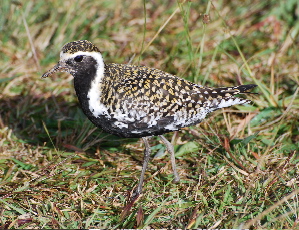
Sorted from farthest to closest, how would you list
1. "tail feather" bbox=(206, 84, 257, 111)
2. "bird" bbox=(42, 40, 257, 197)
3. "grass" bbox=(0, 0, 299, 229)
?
1. "tail feather" bbox=(206, 84, 257, 111)
2. "bird" bbox=(42, 40, 257, 197)
3. "grass" bbox=(0, 0, 299, 229)

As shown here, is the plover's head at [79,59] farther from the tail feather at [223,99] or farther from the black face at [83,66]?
the tail feather at [223,99]

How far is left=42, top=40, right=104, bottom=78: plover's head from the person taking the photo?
4340 millimetres

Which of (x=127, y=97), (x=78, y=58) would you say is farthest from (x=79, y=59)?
(x=127, y=97)

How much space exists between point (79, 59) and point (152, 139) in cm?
169

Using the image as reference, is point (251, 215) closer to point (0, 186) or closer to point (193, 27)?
point (0, 186)

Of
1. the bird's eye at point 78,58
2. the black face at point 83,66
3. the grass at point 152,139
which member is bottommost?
the grass at point 152,139


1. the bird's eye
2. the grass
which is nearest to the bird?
the bird's eye

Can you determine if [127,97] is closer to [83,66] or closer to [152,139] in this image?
[83,66]

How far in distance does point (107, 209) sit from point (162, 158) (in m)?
1.21

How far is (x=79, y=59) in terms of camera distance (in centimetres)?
437

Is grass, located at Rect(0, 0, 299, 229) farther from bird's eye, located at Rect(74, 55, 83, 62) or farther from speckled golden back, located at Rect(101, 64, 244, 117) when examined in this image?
bird's eye, located at Rect(74, 55, 83, 62)

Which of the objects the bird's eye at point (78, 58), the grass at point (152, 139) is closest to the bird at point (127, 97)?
the bird's eye at point (78, 58)

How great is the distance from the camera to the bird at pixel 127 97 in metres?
4.34

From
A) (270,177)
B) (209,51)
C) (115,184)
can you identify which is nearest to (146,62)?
(209,51)
